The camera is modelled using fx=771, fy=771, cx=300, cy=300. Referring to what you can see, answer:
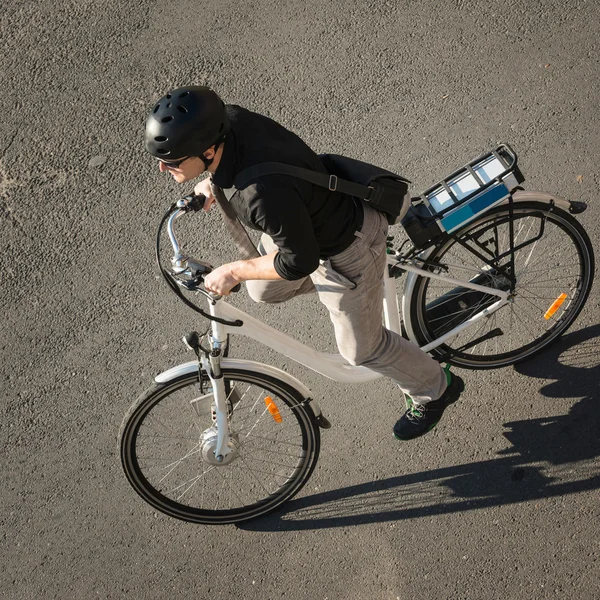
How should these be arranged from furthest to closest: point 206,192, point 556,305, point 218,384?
point 556,305 → point 218,384 → point 206,192

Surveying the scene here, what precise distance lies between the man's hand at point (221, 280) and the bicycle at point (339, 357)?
3.4 inches

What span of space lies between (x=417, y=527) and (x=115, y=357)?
213cm

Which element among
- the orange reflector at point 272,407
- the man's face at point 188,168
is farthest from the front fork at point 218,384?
the man's face at point 188,168

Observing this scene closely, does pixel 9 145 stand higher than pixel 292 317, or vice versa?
pixel 9 145

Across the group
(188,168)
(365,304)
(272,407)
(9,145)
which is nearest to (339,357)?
(272,407)

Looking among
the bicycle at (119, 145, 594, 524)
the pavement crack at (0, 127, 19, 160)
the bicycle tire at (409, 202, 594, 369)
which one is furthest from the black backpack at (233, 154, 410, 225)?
the pavement crack at (0, 127, 19, 160)

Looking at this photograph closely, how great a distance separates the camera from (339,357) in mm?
4031

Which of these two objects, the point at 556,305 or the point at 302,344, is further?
the point at 556,305

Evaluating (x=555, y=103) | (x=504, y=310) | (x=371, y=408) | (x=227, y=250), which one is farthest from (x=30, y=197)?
(x=555, y=103)

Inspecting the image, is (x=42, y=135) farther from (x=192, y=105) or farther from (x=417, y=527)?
(x=417, y=527)

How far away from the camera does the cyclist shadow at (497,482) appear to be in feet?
13.5

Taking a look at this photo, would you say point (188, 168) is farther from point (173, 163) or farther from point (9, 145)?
point (9, 145)

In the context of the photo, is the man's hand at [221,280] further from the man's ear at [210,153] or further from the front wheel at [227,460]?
the front wheel at [227,460]

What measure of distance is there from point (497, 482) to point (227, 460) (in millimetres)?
1463
